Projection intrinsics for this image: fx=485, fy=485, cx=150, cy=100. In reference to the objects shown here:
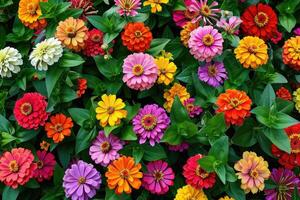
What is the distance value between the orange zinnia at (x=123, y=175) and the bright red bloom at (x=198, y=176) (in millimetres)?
177

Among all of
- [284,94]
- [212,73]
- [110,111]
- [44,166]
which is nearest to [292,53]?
[284,94]

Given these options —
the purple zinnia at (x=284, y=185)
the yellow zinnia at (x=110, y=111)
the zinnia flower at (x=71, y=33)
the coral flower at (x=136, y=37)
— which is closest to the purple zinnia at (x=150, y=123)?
the yellow zinnia at (x=110, y=111)

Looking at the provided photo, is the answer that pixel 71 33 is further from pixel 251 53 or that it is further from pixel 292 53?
pixel 292 53

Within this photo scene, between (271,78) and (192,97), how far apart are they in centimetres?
34

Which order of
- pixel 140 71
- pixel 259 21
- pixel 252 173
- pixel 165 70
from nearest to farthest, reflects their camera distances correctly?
pixel 252 173 < pixel 140 71 < pixel 165 70 < pixel 259 21

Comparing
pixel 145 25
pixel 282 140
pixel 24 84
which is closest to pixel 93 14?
pixel 145 25

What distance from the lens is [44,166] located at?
193 cm

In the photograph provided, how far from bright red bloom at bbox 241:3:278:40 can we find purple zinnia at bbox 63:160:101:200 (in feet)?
3.11

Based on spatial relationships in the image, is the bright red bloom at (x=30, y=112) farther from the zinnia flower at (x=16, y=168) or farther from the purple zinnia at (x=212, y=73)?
the purple zinnia at (x=212, y=73)

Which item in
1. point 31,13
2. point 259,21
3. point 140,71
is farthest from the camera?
point 259,21

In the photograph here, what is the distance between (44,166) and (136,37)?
635 mm

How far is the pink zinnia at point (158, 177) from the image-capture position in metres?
1.82

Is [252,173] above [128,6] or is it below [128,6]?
below

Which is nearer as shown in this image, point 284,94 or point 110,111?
point 110,111
